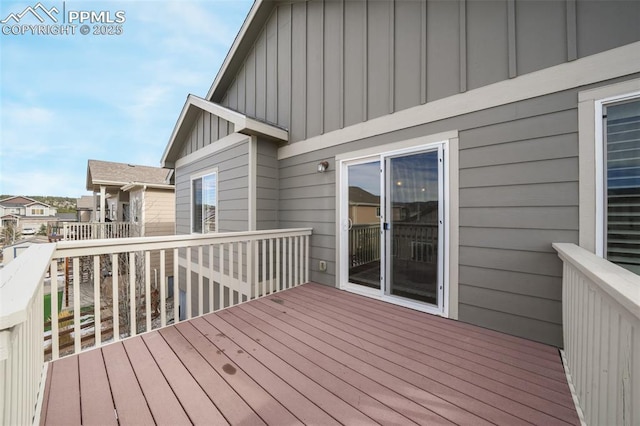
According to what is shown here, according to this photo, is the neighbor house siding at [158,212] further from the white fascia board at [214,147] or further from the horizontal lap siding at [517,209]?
the horizontal lap siding at [517,209]

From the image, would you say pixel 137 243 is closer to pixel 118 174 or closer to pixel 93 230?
pixel 93 230

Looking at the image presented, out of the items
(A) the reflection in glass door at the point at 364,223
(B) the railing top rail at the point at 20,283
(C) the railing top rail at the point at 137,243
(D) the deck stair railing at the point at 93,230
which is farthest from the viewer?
(D) the deck stair railing at the point at 93,230

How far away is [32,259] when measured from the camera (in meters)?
1.50

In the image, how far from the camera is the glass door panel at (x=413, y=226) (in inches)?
113

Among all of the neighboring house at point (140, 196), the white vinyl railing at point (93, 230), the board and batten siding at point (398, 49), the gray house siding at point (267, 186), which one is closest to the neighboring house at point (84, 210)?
the neighboring house at point (140, 196)

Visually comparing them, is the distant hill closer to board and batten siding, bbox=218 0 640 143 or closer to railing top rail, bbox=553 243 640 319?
board and batten siding, bbox=218 0 640 143

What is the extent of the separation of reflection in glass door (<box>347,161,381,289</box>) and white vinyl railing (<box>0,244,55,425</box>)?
120 inches

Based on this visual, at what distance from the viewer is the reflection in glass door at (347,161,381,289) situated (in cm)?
339

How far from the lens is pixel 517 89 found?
2.37m

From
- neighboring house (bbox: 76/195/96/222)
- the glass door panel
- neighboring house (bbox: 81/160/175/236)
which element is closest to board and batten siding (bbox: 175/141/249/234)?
the glass door panel

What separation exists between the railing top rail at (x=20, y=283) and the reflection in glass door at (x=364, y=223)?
305 cm

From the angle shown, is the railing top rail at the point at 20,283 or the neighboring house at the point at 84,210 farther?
the neighboring house at the point at 84,210

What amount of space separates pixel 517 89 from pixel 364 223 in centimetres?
219

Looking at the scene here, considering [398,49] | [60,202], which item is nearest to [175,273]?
[398,49]
